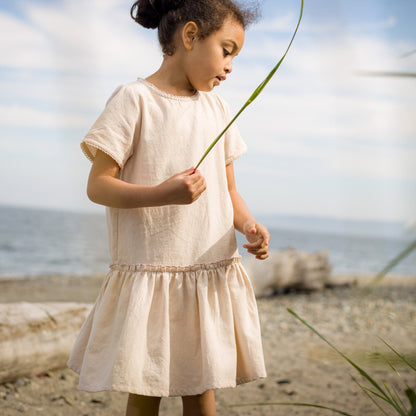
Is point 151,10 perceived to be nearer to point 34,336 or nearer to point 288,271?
point 34,336

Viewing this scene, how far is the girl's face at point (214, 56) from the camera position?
4.54 ft

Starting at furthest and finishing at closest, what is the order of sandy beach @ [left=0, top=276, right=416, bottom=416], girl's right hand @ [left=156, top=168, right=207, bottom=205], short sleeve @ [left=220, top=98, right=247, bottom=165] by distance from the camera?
1. sandy beach @ [left=0, top=276, right=416, bottom=416]
2. short sleeve @ [left=220, top=98, right=247, bottom=165]
3. girl's right hand @ [left=156, top=168, right=207, bottom=205]

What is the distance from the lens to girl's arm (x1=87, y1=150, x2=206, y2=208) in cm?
123

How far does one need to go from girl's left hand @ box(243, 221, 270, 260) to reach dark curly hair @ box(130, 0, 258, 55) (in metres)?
0.55

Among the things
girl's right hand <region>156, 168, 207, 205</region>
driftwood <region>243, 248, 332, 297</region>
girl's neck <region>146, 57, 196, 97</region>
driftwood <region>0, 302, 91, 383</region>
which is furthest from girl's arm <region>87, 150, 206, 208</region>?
driftwood <region>243, 248, 332, 297</region>

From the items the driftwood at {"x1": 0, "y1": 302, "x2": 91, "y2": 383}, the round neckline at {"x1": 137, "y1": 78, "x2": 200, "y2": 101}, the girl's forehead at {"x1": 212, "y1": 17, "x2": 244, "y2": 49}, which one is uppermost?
the girl's forehead at {"x1": 212, "y1": 17, "x2": 244, "y2": 49}

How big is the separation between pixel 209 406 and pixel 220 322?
26cm

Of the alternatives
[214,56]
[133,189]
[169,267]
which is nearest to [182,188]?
[133,189]

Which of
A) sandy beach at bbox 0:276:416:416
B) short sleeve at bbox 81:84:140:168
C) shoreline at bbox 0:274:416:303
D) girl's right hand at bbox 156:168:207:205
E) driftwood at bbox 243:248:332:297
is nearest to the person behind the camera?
girl's right hand at bbox 156:168:207:205

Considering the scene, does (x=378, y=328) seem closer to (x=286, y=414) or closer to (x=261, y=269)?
(x=261, y=269)

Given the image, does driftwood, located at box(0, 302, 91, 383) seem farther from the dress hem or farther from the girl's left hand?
the girl's left hand

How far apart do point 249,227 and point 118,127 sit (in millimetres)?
460

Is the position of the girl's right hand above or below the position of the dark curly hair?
below

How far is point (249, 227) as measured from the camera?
4.77 feet
